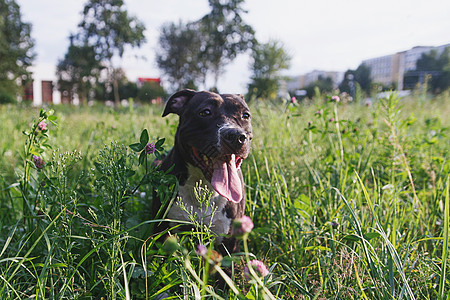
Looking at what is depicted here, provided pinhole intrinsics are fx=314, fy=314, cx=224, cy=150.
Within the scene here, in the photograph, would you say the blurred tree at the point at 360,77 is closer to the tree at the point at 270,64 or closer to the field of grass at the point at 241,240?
the field of grass at the point at 241,240

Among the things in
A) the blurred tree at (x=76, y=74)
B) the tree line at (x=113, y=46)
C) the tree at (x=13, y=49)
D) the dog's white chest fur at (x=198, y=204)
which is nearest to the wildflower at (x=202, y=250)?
the dog's white chest fur at (x=198, y=204)

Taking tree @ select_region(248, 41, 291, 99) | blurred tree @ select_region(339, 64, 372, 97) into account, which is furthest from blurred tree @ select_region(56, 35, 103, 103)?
blurred tree @ select_region(339, 64, 372, 97)

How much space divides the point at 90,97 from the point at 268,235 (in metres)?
41.5

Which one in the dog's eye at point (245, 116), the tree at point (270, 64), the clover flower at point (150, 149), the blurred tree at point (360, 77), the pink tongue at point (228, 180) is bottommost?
the pink tongue at point (228, 180)

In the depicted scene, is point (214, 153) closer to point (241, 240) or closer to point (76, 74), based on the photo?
point (241, 240)

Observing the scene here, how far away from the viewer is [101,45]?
28812 millimetres

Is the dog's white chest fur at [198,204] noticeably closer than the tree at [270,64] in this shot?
Yes

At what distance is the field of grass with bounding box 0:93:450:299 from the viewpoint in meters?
1.35

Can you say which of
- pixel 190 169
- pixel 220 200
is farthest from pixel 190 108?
pixel 220 200

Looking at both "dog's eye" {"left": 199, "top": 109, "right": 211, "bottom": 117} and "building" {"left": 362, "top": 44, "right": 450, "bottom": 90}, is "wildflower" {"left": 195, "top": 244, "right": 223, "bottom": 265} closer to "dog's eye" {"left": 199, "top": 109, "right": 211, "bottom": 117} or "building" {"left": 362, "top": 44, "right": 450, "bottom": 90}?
"dog's eye" {"left": 199, "top": 109, "right": 211, "bottom": 117}

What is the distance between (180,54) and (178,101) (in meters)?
39.3

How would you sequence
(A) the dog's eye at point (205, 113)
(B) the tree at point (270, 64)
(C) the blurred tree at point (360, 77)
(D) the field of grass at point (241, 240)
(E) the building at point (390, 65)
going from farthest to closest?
(B) the tree at point (270, 64), (C) the blurred tree at point (360, 77), (E) the building at point (390, 65), (A) the dog's eye at point (205, 113), (D) the field of grass at point (241, 240)

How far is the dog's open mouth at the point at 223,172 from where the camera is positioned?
1784 millimetres

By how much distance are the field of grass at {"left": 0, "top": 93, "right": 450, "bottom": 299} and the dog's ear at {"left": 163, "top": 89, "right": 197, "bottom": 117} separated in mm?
460
